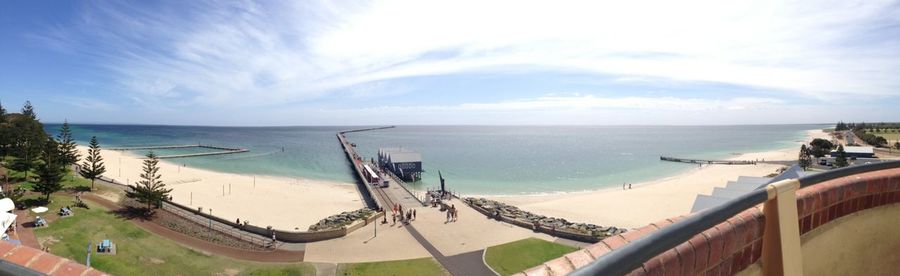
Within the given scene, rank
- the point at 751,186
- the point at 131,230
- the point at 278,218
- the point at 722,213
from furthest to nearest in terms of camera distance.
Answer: the point at 278,218 → the point at 131,230 → the point at 751,186 → the point at 722,213

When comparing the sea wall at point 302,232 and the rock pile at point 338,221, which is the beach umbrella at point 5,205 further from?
the rock pile at point 338,221

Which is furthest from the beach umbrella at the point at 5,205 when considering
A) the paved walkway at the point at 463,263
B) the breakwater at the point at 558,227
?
the breakwater at the point at 558,227

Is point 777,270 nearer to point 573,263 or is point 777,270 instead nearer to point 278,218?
point 573,263

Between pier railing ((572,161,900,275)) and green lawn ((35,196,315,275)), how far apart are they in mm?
15767

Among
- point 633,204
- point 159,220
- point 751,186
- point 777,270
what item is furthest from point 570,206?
point 777,270

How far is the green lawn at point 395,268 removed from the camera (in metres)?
15.4

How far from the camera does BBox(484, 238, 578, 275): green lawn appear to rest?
16.3m

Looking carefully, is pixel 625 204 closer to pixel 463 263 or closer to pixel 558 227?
pixel 558 227

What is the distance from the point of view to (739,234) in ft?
6.93

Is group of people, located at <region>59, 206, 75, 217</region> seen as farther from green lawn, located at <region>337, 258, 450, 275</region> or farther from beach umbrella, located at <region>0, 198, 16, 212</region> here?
beach umbrella, located at <region>0, 198, 16, 212</region>

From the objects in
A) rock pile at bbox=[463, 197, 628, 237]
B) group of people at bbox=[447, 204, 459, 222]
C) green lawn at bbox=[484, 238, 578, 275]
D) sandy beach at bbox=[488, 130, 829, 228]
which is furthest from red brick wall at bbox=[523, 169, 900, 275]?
sandy beach at bbox=[488, 130, 829, 228]

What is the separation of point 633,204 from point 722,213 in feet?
107

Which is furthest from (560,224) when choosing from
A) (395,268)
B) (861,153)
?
(861,153)

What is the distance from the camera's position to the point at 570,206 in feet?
101
